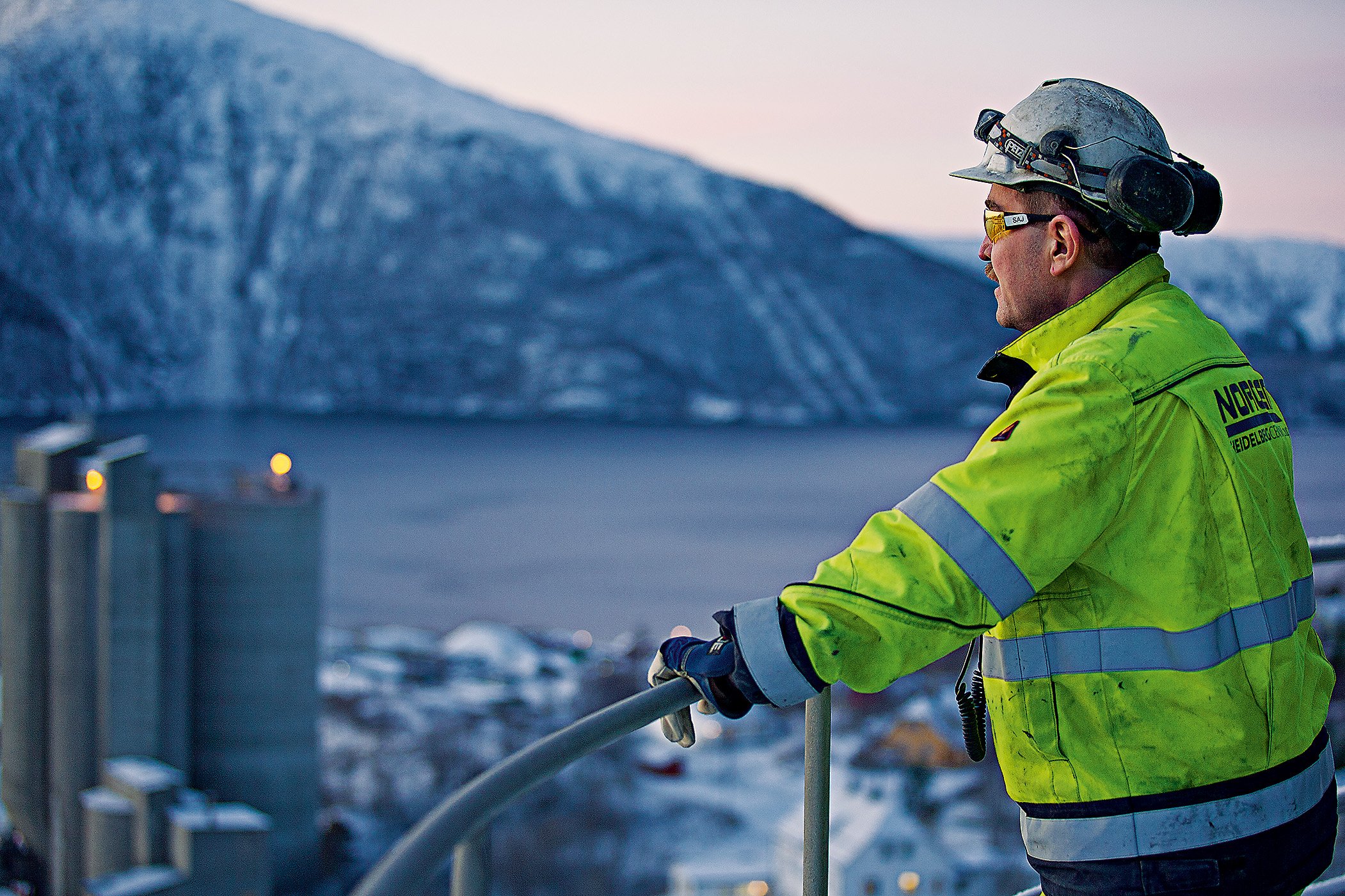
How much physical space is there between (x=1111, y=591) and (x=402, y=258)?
2843 inches

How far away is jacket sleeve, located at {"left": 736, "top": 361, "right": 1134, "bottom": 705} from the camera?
73cm

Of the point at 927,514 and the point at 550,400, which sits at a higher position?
the point at 550,400

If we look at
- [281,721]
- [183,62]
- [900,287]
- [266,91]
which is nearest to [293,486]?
[281,721]

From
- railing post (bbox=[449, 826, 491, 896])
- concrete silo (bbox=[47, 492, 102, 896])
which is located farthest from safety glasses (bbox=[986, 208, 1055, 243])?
concrete silo (bbox=[47, 492, 102, 896])

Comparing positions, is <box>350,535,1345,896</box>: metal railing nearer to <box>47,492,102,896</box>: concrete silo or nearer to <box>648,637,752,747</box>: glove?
<box>648,637,752,747</box>: glove

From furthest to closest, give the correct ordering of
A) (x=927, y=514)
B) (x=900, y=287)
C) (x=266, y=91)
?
(x=266, y=91) < (x=900, y=287) < (x=927, y=514)

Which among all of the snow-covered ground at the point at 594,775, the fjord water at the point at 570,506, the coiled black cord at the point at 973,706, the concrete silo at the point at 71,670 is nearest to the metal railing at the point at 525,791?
the coiled black cord at the point at 973,706

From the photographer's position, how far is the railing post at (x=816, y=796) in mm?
992

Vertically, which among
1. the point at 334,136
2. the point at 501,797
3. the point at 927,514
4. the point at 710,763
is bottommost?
the point at 710,763

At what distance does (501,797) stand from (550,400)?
2640 inches

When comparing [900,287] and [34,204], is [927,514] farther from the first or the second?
[900,287]

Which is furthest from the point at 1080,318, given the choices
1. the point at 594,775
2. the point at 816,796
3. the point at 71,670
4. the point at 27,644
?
the point at 594,775

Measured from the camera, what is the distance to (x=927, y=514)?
0.73 metres

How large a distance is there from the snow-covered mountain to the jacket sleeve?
154 ft
